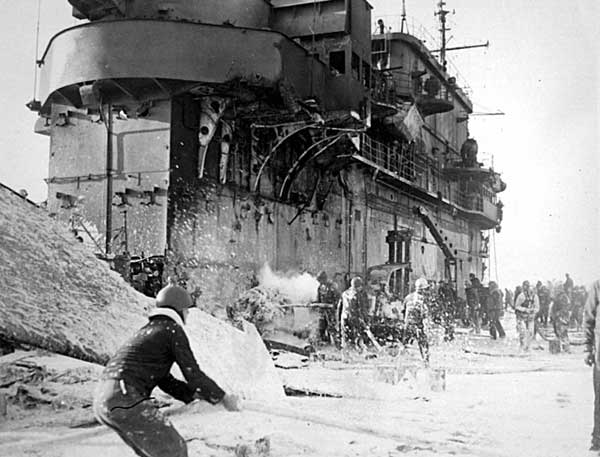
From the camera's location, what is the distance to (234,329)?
2.80 metres

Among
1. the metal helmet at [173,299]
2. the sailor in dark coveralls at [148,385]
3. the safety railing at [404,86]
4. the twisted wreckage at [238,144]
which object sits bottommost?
the sailor in dark coveralls at [148,385]

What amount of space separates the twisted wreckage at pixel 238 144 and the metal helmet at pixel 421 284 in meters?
0.06

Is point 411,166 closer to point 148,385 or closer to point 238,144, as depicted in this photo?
point 238,144

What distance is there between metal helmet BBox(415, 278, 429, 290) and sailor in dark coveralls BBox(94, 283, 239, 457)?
6.68 feet

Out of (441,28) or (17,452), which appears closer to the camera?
(17,452)

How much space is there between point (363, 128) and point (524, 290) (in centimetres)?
154

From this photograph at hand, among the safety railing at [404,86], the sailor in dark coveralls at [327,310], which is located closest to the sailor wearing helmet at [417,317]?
the sailor in dark coveralls at [327,310]

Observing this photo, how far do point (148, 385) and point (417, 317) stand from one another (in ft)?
7.49

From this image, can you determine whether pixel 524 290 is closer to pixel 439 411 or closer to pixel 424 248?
pixel 424 248

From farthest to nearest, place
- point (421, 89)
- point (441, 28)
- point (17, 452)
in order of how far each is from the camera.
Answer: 1. point (421, 89)
2. point (441, 28)
3. point (17, 452)

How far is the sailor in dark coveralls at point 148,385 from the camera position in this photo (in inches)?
81.7

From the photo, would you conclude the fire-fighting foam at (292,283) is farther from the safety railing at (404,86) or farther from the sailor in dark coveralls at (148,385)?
the safety railing at (404,86)

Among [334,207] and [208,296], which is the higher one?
[334,207]

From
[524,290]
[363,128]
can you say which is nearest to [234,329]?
[363,128]
